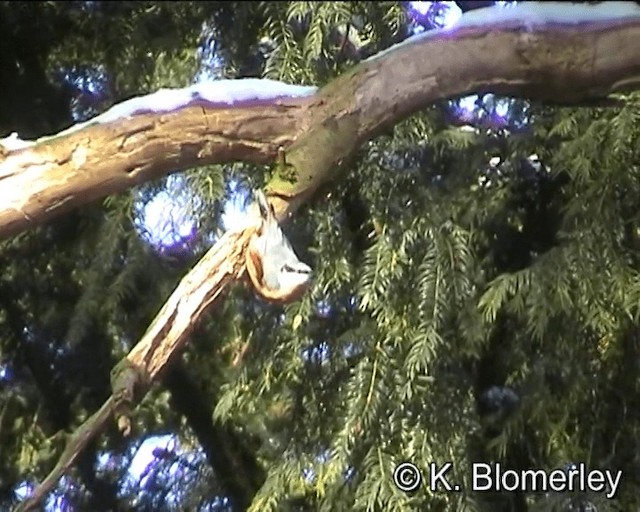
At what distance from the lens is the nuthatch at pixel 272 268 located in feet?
1.72

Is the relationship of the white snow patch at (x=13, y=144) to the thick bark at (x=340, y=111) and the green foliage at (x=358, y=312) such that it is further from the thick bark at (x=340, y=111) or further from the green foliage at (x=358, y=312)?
the green foliage at (x=358, y=312)

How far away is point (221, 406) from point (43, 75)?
15.3 inches

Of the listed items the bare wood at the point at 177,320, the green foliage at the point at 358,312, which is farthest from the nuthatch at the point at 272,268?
the green foliage at the point at 358,312

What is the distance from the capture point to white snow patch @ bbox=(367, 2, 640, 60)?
0.60 m

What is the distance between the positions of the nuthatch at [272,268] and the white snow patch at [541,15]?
163mm

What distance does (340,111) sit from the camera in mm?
582

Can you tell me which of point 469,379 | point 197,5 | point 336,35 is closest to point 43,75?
point 197,5

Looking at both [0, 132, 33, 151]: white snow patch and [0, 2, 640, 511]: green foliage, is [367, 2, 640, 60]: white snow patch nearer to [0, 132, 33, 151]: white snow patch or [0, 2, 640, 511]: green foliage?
[0, 2, 640, 511]: green foliage

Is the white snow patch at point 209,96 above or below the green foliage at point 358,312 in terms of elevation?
above

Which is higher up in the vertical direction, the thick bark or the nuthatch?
the thick bark

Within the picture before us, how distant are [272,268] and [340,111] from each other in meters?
0.13

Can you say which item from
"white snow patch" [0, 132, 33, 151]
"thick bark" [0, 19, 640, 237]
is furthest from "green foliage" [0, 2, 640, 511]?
"white snow patch" [0, 132, 33, 151]

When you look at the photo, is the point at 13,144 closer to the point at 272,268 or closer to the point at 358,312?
the point at 272,268

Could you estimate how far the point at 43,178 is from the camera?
1.72 feet
